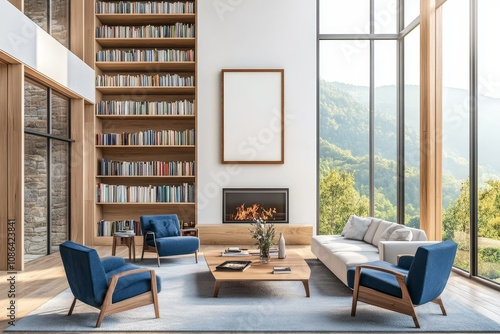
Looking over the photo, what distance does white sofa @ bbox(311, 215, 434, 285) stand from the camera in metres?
5.80

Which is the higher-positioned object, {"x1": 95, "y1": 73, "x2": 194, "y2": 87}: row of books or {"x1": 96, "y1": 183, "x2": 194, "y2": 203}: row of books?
{"x1": 95, "y1": 73, "x2": 194, "y2": 87}: row of books

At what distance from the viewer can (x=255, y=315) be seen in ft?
15.3

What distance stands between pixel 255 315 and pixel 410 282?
1.41 metres

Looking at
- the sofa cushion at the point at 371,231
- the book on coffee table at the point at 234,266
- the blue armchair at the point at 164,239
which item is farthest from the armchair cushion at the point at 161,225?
the sofa cushion at the point at 371,231

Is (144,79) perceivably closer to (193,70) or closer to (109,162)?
(193,70)

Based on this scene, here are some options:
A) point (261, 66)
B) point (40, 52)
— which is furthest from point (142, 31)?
point (40, 52)

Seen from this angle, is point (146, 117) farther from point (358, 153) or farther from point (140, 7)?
point (358, 153)

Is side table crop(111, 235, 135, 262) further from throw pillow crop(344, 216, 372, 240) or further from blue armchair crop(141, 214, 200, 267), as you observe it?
throw pillow crop(344, 216, 372, 240)

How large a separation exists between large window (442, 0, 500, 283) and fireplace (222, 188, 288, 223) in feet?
10.8

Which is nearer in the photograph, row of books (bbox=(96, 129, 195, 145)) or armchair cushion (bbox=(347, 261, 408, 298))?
armchair cushion (bbox=(347, 261, 408, 298))

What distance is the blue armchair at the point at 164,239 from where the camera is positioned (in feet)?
24.7

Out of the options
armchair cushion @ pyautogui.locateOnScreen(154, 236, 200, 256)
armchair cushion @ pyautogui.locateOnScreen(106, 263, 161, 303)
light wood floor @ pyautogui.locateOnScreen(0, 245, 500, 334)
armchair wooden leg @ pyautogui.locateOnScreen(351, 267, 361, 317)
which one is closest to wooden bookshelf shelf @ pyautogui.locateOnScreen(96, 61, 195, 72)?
armchair cushion @ pyautogui.locateOnScreen(154, 236, 200, 256)

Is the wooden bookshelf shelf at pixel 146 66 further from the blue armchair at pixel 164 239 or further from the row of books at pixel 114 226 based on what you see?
the blue armchair at pixel 164 239

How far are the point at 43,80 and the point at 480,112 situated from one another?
6163 mm
